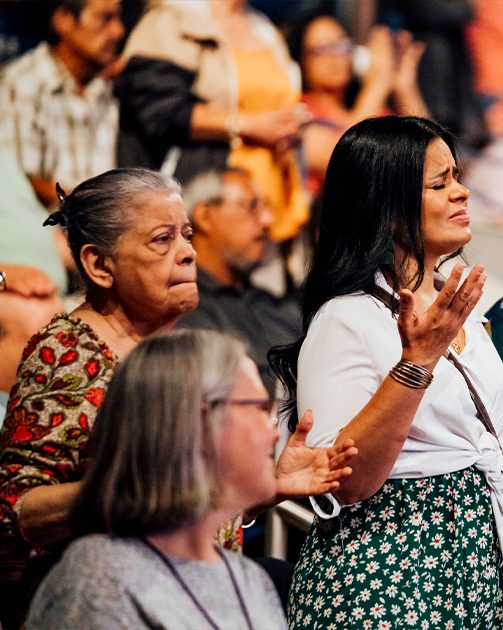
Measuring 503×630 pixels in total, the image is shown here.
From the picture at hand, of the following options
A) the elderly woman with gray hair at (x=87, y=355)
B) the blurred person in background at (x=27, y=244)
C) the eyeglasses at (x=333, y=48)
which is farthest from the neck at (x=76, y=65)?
the elderly woman with gray hair at (x=87, y=355)

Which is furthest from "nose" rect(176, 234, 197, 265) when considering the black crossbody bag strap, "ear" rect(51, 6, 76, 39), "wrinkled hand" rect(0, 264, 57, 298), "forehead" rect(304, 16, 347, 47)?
"forehead" rect(304, 16, 347, 47)

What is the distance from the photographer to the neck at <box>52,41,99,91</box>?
16.8 ft

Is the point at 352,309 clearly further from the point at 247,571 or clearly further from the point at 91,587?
the point at 91,587

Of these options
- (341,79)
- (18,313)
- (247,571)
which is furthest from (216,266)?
(247,571)

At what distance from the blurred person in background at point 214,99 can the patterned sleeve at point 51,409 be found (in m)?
3.24

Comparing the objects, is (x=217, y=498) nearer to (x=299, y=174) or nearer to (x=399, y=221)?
(x=399, y=221)

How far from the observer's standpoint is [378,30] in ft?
19.3

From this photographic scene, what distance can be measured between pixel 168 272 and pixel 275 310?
11.1ft

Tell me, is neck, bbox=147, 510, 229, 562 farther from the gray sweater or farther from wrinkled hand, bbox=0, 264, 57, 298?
wrinkled hand, bbox=0, 264, 57, 298

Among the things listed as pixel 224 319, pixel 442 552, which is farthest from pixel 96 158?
pixel 442 552

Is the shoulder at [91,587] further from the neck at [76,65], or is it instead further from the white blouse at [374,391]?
the neck at [76,65]

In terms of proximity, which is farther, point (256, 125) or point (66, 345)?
point (256, 125)

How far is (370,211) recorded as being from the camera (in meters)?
2.22

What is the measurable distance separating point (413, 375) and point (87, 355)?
62 cm
